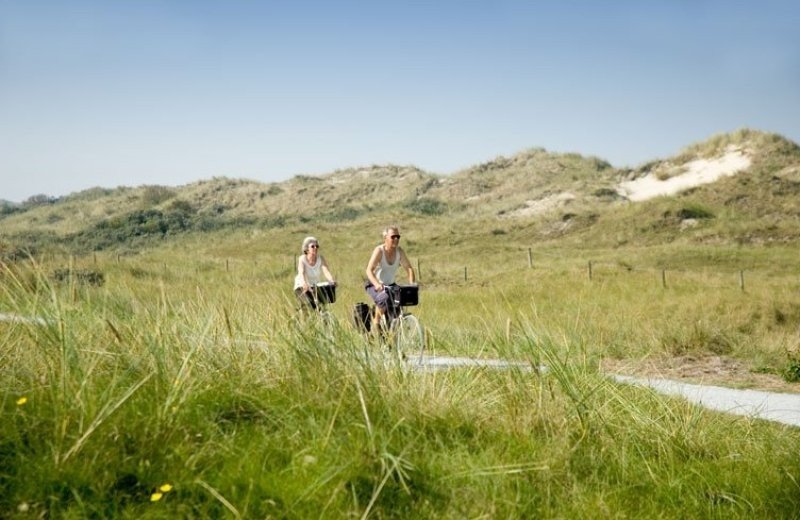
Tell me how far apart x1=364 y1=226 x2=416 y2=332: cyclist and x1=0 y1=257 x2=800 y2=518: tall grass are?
10.8 feet

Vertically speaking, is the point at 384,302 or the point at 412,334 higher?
the point at 384,302

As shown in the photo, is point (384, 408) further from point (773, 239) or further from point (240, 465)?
point (773, 239)

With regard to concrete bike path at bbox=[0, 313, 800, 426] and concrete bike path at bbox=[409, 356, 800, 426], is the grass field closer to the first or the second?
concrete bike path at bbox=[0, 313, 800, 426]

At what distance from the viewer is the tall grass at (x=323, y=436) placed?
3729mm

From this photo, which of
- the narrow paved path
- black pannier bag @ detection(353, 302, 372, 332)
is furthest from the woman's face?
the narrow paved path

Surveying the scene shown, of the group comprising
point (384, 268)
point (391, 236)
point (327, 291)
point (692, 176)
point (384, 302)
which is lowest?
point (384, 302)

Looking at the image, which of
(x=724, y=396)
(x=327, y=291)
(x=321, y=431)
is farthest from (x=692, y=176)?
(x=321, y=431)

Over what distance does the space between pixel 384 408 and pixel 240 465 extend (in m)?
1.11

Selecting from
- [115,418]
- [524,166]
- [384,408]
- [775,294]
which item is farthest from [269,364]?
[524,166]

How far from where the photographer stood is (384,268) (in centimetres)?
1000

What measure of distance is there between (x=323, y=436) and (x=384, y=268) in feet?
19.0

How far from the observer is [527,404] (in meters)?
5.30

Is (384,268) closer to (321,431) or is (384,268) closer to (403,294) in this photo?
(403,294)

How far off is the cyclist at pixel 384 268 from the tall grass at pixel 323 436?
3277 mm
